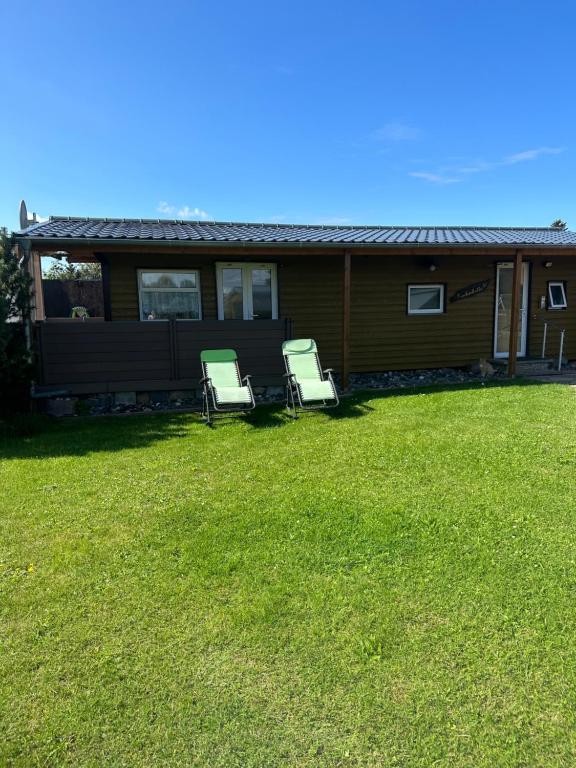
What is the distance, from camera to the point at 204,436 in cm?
591

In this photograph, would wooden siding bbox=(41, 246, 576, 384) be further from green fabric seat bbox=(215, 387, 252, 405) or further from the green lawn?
the green lawn

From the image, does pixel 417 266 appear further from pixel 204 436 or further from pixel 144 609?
pixel 144 609

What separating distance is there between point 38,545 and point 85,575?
589 mm

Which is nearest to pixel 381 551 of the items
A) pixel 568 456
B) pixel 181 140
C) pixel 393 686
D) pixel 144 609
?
pixel 393 686

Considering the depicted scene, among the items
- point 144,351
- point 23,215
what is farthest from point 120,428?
point 23,215

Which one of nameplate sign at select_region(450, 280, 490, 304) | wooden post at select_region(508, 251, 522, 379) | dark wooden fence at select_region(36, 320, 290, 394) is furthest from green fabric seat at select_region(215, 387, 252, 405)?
nameplate sign at select_region(450, 280, 490, 304)

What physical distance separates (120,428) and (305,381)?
265 centimetres

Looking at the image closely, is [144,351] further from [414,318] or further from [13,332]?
[414,318]

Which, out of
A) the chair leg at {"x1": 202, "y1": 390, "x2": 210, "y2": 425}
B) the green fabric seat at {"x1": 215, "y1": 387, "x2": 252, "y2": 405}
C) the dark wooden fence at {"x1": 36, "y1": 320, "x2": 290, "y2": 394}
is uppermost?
the dark wooden fence at {"x1": 36, "y1": 320, "x2": 290, "y2": 394}

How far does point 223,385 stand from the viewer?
7184mm

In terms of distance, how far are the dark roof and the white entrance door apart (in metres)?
1.10

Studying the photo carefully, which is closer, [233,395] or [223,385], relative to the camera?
[233,395]

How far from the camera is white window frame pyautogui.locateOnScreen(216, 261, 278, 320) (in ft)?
30.3

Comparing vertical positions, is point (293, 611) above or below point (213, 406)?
below
